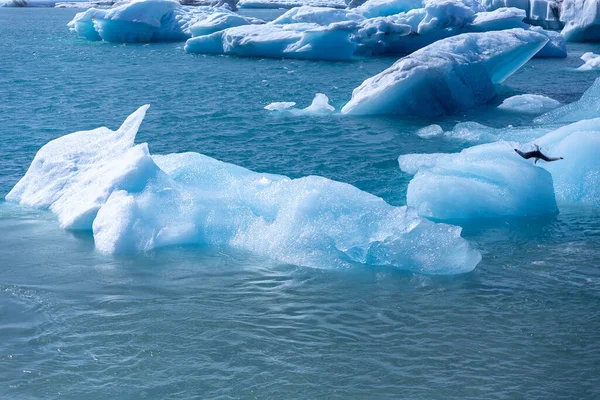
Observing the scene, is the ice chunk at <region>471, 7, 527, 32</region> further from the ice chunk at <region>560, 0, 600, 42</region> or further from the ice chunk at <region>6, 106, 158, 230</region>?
the ice chunk at <region>6, 106, 158, 230</region>

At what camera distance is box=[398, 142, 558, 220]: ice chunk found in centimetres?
830

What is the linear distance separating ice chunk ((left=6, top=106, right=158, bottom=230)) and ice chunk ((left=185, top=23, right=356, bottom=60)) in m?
15.1

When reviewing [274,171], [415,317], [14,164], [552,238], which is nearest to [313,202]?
[415,317]

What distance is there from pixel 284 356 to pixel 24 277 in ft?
8.81

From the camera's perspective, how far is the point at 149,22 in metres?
30.3

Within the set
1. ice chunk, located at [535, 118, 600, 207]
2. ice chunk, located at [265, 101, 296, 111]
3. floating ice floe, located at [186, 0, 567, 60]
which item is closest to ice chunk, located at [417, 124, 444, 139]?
ice chunk, located at [265, 101, 296, 111]

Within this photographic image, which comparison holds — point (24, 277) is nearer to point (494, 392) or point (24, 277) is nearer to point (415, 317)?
point (415, 317)

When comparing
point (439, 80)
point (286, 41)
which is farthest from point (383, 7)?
point (439, 80)

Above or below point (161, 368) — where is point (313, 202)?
above

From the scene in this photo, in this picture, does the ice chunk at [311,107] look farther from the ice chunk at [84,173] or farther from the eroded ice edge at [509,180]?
the ice chunk at [84,173]

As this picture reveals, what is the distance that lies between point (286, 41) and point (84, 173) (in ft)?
54.7

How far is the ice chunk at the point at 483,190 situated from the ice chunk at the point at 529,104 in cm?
667

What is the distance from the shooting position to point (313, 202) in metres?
7.27

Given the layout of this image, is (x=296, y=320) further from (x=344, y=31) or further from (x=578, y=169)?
(x=344, y=31)
